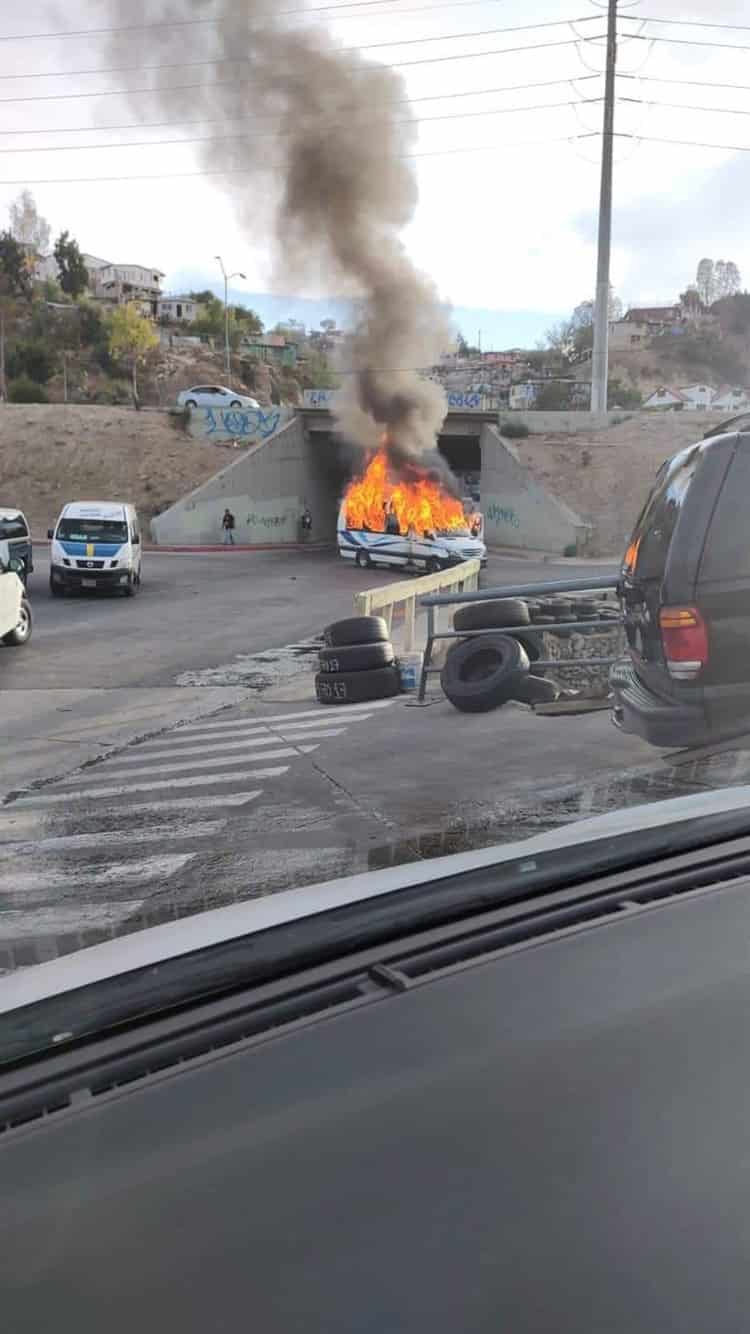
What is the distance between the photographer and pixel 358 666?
1159 centimetres

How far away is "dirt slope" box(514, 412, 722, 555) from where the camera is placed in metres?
38.0

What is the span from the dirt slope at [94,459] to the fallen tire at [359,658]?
30.9m

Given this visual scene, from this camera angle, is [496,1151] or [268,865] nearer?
[496,1151]

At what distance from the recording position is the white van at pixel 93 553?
913 inches

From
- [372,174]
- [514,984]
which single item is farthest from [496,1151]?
[372,174]

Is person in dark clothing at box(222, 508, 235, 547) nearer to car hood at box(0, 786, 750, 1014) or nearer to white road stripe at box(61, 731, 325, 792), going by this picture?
white road stripe at box(61, 731, 325, 792)

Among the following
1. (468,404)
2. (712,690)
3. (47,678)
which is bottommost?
(47,678)

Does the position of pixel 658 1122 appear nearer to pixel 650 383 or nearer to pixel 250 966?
pixel 250 966

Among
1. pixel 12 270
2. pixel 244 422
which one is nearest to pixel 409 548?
pixel 244 422

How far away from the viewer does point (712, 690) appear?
19.4 feet

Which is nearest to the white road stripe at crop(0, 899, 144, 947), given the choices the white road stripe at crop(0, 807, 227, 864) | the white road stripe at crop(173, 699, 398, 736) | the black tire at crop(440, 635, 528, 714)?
the white road stripe at crop(0, 807, 227, 864)

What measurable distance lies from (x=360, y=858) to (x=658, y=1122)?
473 centimetres

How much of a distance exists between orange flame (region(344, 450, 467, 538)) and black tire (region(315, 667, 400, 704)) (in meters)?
18.3

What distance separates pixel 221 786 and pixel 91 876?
2.09 meters
